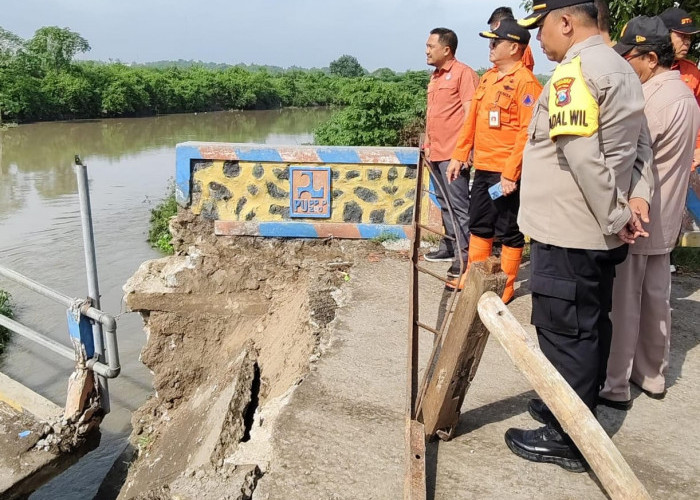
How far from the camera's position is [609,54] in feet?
6.91

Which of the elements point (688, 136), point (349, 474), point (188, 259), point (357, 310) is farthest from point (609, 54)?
point (188, 259)

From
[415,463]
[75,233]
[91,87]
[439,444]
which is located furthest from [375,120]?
[91,87]

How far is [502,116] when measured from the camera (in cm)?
368

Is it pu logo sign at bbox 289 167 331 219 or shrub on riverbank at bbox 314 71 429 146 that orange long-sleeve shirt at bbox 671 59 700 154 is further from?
shrub on riverbank at bbox 314 71 429 146

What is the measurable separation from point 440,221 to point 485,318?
3407mm

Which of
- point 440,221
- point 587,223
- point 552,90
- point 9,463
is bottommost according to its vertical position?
point 9,463

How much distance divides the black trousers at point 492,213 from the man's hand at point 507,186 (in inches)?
7.6

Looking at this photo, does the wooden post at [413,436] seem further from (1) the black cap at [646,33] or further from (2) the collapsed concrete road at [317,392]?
(1) the black cap at [646,33]

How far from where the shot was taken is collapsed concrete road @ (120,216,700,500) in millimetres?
2354

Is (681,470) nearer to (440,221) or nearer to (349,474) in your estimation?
(349,474)

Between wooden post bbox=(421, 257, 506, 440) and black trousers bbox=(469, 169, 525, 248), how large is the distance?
1606 mm

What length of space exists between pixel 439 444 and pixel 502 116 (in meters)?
2.03

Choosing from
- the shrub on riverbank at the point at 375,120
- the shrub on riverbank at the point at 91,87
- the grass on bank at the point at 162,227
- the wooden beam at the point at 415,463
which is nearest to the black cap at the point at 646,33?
the wooden beam at the point at 415,463

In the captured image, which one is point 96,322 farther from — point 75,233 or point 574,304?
point 75,233
